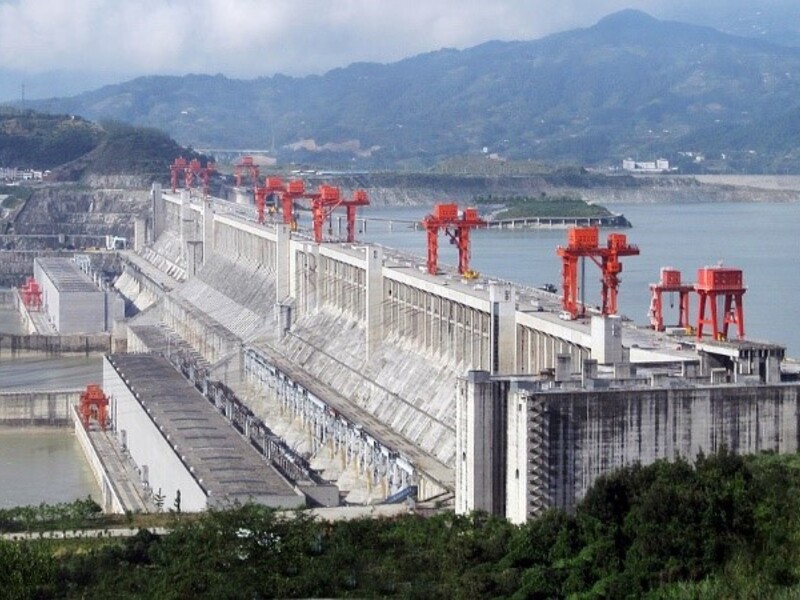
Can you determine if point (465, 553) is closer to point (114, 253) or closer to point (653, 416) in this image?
point (653, 416)

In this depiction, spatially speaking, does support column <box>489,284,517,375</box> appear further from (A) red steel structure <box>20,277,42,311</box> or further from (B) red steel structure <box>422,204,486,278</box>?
(A) red steel structure <box>20,277,42,311</box>

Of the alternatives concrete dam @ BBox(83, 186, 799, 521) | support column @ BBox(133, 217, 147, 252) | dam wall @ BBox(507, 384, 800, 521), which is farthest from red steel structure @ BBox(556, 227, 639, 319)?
support column @ BBox(133, 217, 147, 252)

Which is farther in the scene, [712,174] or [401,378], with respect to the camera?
[712,174]

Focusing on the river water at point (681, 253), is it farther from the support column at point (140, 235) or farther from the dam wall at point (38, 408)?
the dam wall at point (38, 408)

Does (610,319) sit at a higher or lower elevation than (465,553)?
higher

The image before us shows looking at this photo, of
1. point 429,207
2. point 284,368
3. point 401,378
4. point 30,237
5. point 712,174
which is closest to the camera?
point 401,378

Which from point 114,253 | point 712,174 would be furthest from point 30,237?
point 712,174

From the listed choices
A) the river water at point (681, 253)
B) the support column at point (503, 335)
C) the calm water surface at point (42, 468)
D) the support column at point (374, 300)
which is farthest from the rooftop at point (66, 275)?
the support column at point (503, 335)
